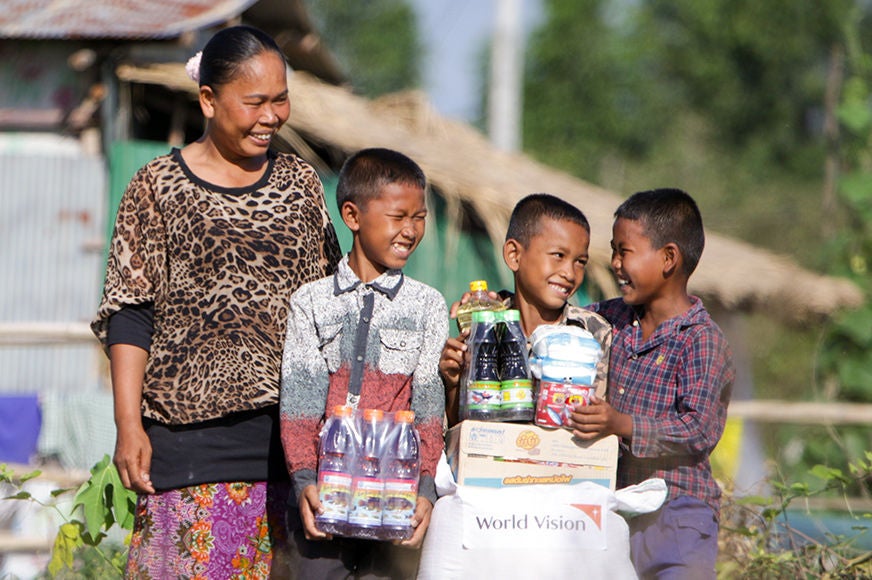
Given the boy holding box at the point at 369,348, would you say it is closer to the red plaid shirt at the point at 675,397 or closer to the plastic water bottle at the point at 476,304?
the plastic water bottle at the point at 476,304

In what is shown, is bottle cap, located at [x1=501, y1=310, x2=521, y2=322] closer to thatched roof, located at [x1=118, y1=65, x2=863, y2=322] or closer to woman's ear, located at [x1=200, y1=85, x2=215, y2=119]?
woman's ear, located at [x1=200, y1=85, x2=215, y2=119]

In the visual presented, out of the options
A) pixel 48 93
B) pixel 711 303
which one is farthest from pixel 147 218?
pixel 711 303

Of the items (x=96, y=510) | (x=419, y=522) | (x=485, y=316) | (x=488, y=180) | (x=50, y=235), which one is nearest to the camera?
(x=419, y=522)

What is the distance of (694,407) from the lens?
10.9 feet

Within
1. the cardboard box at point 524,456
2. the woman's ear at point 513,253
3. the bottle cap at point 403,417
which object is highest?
the woman's ear at point 513,253

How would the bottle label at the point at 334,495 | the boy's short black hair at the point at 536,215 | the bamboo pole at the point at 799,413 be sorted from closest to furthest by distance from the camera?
the bottle label at the point at 334,495
the boy's short black hair at the point at 536,215
the bamboo pole at the point at 799,413

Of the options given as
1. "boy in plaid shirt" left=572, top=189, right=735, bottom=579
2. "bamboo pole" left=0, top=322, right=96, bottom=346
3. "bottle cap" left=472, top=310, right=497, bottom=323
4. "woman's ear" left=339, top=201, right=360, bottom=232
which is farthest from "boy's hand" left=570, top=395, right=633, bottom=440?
"bamboo pole" left=0, top=322, right=96, bottom=346

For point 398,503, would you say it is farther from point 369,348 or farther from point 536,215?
point 536,215

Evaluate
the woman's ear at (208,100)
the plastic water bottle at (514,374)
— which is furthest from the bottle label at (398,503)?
the woman's ear at (208,100)

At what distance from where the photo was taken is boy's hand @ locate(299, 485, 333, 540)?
9.86ft

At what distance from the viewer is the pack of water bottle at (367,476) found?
298cm

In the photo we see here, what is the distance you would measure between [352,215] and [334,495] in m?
0.82

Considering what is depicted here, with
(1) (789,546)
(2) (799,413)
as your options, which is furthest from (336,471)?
(2) (799,413)

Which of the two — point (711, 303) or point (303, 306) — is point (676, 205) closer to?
point (303, 306)
